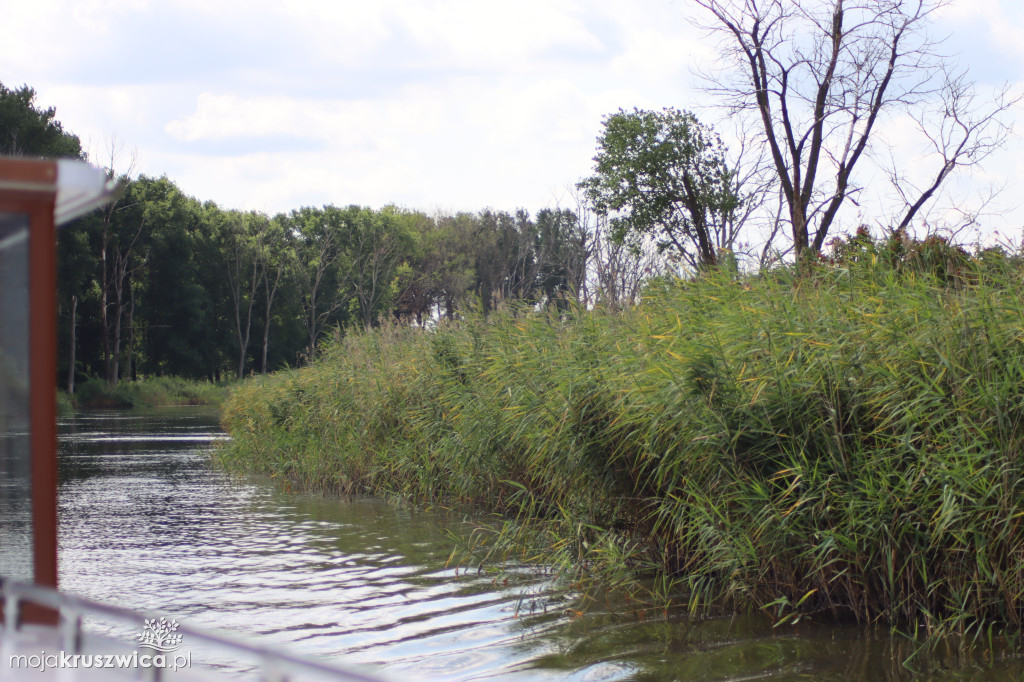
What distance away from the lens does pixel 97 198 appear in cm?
333

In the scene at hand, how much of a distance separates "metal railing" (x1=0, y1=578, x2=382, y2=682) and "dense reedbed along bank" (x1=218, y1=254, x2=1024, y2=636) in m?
4.41

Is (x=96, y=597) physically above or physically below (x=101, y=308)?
below

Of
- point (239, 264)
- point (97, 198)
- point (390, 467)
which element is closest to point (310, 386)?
point (390, 467)

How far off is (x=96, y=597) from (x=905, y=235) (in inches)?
292

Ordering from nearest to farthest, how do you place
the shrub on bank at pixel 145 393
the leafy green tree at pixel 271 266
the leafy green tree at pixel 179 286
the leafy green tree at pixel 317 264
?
the shrub on bank at pixel 145 393, the leafy green tree at pixel 179 286, the leafy green tree at pixel 271 266, the leafy green tree at pixel 317 264

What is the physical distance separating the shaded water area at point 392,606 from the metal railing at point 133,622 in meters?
3.34

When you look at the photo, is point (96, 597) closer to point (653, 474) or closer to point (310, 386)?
point (653, 474)

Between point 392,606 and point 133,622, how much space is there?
5184 millimetres

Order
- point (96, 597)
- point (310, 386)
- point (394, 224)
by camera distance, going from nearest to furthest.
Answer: point (96, 597), point (310, 386), point (394, 224)

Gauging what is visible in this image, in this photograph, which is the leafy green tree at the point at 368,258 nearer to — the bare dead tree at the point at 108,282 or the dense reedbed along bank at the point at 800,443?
the bare dead tree at the point at 108,282

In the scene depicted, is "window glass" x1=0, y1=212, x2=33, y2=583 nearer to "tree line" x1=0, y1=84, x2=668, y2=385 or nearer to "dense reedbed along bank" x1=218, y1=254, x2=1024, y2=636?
"dense reedbed along bank" x1=218, y1=254, x2=1024, y2=636

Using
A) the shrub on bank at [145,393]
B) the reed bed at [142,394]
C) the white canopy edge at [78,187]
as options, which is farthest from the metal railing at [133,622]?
the shrub on bank at [145,393]

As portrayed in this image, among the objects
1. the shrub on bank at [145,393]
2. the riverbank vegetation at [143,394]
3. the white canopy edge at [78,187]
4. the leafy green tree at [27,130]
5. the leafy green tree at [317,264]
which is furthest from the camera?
the leafy green tree at [317,264]

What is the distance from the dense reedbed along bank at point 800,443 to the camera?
18.9ft
